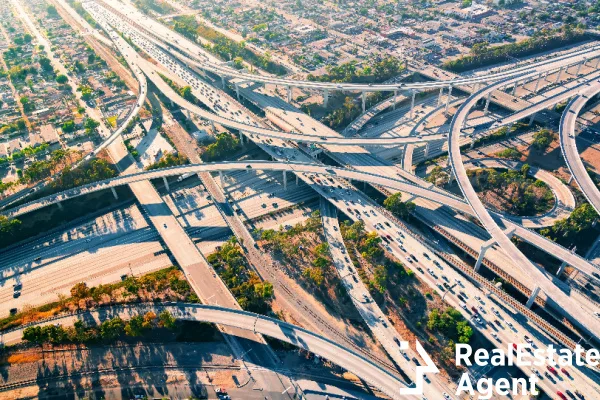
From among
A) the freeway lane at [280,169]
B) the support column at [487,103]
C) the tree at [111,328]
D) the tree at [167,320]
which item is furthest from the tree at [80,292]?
the support column at [487,103]

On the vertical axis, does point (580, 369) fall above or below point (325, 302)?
below

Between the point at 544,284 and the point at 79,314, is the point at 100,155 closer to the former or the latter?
the point at 79,314

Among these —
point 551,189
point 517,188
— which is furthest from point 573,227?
point 517,188

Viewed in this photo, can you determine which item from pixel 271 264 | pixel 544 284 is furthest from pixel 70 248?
pixel 544 284

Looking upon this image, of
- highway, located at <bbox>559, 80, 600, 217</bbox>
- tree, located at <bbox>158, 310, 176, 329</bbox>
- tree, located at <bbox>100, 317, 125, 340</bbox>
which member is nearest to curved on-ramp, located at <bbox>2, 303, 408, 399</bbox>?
tree, located at <bbox>158, 310, 176, 329</bbox>

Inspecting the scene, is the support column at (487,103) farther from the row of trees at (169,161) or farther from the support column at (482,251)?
the row of trees at (169,161)

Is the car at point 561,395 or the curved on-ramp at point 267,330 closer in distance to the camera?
the car at point 561,395

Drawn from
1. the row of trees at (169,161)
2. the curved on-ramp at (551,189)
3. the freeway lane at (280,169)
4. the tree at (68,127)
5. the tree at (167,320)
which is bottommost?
the tree at (167,320)

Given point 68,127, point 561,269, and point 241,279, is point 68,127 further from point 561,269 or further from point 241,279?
point 561,269
